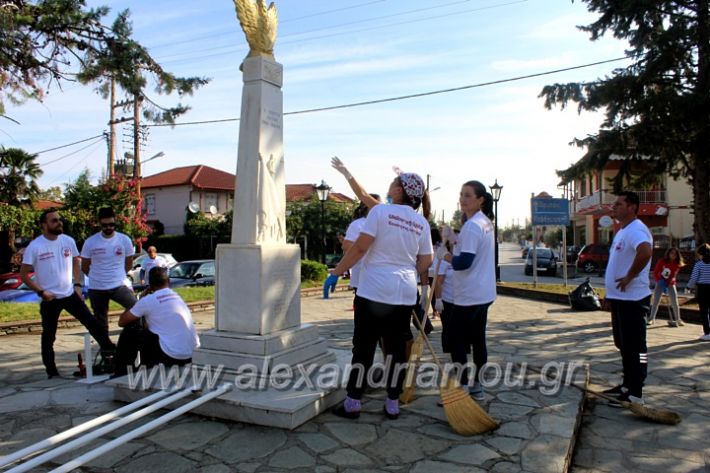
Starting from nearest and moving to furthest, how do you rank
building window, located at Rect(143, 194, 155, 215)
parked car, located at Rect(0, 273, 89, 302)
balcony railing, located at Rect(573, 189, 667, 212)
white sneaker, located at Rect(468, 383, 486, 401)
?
white sneaker, located at Rect(468, 383, 486, 401)
parked car, located at Rect(0, 273, 89, 302)
balcony railing, located at Rect(573, 189, 667, 212)
building window, located at Rect(143, 194, 155, 215)

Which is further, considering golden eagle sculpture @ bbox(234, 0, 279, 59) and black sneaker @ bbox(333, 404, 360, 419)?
golden eagle sculpture @ bbox(234, 0, 279, 59)

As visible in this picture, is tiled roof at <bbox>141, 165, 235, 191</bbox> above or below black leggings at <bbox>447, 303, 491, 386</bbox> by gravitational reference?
above

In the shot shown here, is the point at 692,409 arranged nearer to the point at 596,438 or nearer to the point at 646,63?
the point at 596,438

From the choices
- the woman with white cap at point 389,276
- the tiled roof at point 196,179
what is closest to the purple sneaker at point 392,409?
the woman with white cap at point 389,276

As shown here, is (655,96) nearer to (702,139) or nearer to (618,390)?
(702,139)

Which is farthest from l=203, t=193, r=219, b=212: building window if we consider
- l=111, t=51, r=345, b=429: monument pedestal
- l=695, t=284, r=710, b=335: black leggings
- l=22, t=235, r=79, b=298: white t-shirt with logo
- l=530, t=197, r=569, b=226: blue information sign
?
l=111, t=51, r=345, b=429: monument pedestal

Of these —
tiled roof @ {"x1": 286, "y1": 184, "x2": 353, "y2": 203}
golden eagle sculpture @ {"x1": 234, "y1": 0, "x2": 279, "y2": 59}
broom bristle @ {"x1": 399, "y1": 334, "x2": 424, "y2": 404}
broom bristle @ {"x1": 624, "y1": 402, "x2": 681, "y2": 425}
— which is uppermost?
tiled roof @ {"x1": 286, "y1": 184, "x2": 353, "y2": 203}

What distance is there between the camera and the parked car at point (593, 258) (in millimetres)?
28094

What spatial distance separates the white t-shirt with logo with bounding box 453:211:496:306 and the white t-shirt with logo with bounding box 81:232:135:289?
383 cm

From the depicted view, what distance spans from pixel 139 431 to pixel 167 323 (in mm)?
1673

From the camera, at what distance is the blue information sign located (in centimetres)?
1678

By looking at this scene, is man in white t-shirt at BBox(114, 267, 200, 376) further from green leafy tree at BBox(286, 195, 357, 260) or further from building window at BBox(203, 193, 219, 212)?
building window at BBox(203, 193, 219, 212)

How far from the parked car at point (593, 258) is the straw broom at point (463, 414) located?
2699cm

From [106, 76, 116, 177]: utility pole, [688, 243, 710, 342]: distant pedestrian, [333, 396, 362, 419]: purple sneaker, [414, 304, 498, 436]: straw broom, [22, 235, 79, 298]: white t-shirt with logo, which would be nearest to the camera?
[414, 304, 498, 436]: straw broom
